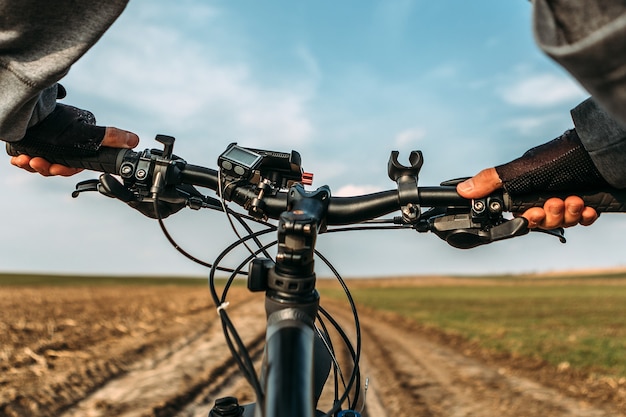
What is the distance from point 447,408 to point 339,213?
16.5 ft

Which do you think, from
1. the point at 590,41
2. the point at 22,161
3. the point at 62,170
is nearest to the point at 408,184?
the point at 590,41

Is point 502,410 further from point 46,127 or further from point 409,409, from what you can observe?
point 46,127

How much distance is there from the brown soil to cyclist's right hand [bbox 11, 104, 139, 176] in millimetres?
3588

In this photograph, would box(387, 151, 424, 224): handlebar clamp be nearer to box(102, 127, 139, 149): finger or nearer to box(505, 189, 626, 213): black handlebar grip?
box(505, 189, 626, 213): black handlebar grip

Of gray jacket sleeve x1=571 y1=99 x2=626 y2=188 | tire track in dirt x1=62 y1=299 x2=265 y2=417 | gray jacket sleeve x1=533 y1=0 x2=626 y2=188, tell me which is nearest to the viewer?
gray jacket sleeve x1=533 y1=0 x2=626 y2=188

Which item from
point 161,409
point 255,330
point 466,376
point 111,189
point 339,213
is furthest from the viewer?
point 255,330

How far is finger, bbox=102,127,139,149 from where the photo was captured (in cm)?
221

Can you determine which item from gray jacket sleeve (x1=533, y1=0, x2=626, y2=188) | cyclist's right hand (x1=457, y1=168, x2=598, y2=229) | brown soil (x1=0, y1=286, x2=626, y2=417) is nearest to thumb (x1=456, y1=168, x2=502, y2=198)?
cyclist's right hand (x1=457, y1=168, x2=598, y2=229)

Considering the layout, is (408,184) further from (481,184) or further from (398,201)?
(481,184)

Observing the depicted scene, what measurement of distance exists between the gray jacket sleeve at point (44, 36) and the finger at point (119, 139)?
480 mm

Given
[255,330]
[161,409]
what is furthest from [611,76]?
[255,330]

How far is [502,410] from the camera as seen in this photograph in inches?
240

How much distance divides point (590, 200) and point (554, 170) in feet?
0.72

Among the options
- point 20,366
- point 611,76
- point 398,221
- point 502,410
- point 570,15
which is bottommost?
point 502,410
